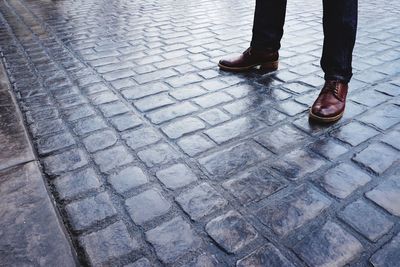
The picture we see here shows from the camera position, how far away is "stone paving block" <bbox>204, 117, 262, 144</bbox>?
1.69 m

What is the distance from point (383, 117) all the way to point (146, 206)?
1.45 metres

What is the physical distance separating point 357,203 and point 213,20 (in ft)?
11.0

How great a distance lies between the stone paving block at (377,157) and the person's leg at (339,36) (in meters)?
0.50

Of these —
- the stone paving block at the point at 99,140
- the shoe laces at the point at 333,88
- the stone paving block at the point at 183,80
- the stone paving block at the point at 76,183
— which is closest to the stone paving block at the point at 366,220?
the shoe laces at the point at 333,88

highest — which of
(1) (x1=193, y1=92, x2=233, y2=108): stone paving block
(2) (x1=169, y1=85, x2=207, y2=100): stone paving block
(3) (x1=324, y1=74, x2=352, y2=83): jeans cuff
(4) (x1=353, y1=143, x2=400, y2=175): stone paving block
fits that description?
(3) (x1=324, y1=74, x2=352, y2=83): jeans cuff

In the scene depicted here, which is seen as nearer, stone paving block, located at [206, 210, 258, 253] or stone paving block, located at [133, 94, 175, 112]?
stone paving block, located at [206, 210, 258, 253]

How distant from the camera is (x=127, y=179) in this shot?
1.41 m

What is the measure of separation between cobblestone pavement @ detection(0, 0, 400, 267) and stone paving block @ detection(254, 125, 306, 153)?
10mm

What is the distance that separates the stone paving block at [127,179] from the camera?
1361 mm

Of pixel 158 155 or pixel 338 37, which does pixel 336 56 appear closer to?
pixel 338 37

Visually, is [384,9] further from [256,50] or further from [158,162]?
[158,162]

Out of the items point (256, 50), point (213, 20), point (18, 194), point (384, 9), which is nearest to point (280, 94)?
point (256, 50)

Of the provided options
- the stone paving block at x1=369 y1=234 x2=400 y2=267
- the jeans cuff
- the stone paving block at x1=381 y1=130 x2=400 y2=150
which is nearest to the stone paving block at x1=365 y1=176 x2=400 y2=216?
the stone paving block at x1=369 y1=234 x2=400 y2=267

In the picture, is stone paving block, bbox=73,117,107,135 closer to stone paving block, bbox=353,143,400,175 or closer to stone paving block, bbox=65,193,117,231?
stone paving block, bbox=65,193,117,231
